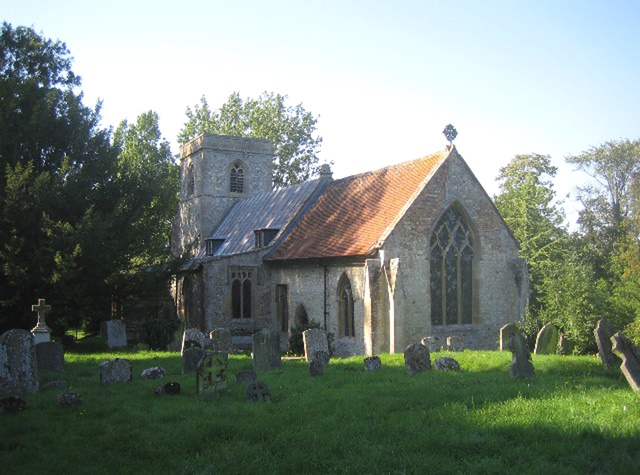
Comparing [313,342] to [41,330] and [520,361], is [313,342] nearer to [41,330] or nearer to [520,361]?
[520,361]

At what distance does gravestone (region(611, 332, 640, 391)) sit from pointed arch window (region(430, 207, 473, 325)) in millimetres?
9738

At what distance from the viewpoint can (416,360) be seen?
44.0 ft

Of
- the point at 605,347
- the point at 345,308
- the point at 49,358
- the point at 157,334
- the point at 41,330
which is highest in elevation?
the point at 345,308

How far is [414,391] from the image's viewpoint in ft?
35.8

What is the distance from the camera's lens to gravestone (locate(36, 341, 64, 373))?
1486 cm

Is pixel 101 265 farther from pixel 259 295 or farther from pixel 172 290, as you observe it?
pixel 172 290

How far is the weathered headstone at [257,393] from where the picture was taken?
10531mm

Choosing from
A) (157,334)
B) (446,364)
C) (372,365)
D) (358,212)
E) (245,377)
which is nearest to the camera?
(245,377)

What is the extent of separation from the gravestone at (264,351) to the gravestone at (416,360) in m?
3.21

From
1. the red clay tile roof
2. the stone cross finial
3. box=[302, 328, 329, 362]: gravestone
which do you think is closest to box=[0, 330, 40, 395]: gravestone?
box=[302, 328, 329, 362]: gravestone

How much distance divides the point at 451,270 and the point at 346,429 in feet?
43.4

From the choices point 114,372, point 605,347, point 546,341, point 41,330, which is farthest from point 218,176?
point 605,347

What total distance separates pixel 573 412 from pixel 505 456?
6.63ft

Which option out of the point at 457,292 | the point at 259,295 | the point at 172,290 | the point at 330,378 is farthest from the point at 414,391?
the point at 172,290
